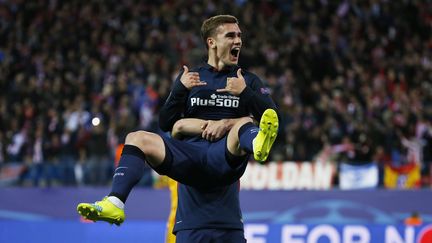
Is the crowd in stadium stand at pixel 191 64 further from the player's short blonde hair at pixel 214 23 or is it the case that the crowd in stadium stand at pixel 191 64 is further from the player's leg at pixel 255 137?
the player's leg at pixel 255 137

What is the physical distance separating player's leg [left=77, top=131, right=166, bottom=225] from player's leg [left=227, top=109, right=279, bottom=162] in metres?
0.49

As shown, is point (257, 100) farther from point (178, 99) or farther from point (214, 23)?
point (214, 23)

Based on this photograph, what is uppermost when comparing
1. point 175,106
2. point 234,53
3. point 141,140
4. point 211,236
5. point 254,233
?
point 234,53

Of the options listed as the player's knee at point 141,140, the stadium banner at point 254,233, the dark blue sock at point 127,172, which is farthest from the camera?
the stadium banner at point 254,233

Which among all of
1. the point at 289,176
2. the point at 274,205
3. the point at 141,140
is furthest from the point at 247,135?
the point at 289,176

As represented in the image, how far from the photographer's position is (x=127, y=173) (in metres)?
5.82

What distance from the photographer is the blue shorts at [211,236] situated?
6211 mm

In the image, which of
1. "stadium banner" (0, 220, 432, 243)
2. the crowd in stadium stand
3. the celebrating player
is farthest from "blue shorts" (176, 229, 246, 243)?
the crowd in stadium stand

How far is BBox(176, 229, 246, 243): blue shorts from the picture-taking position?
245 inches

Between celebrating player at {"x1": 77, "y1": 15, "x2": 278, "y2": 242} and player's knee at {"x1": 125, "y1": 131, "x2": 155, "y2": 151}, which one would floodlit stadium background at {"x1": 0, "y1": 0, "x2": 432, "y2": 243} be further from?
player's knee at {"x1": 125, "y1": 131, "x2": 155, "y2": 151}

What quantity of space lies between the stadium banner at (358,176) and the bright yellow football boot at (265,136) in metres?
10.0

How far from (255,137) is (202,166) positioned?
23.1 inches

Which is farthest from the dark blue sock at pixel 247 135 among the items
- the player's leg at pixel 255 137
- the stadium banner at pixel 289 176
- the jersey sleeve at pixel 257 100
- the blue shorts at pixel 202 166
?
the stadium banner at pixel 289 176

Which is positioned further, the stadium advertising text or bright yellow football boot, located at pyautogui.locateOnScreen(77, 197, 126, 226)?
the stadium advertising text
